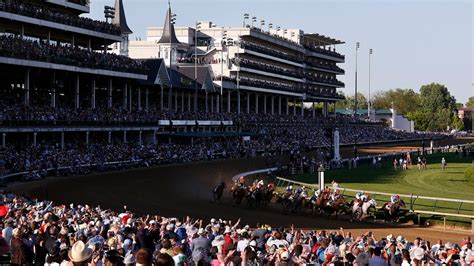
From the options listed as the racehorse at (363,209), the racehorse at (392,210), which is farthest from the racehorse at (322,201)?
the racehorse at (392,210)

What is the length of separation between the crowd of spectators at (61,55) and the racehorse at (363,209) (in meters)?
25.2

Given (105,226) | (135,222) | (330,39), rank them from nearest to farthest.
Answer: (105,226) → (135,222) → (330,39)

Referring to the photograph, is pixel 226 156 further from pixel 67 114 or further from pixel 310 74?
pixel 310 74

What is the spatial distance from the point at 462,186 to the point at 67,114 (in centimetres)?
2514

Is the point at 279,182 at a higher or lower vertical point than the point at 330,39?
lower

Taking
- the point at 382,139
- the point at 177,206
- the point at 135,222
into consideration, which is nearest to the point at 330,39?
the point at 382,139

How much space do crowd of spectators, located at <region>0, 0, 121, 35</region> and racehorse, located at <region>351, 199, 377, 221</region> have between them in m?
27.3

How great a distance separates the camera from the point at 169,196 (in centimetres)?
3388

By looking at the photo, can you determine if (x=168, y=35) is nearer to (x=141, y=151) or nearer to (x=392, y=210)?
(x=141, y=151)

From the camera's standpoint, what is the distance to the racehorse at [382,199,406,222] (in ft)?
88.3

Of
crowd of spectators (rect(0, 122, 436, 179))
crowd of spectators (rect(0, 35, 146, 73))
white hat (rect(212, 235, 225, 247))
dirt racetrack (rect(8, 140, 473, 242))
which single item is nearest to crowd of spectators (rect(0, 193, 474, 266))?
white hat (rect(212, 235, 225, 247))

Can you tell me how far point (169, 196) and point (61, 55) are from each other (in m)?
19.0

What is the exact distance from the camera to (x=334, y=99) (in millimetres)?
119938

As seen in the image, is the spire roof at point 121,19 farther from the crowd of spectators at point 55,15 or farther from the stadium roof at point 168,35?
the crowd of spectators at point 55,15
